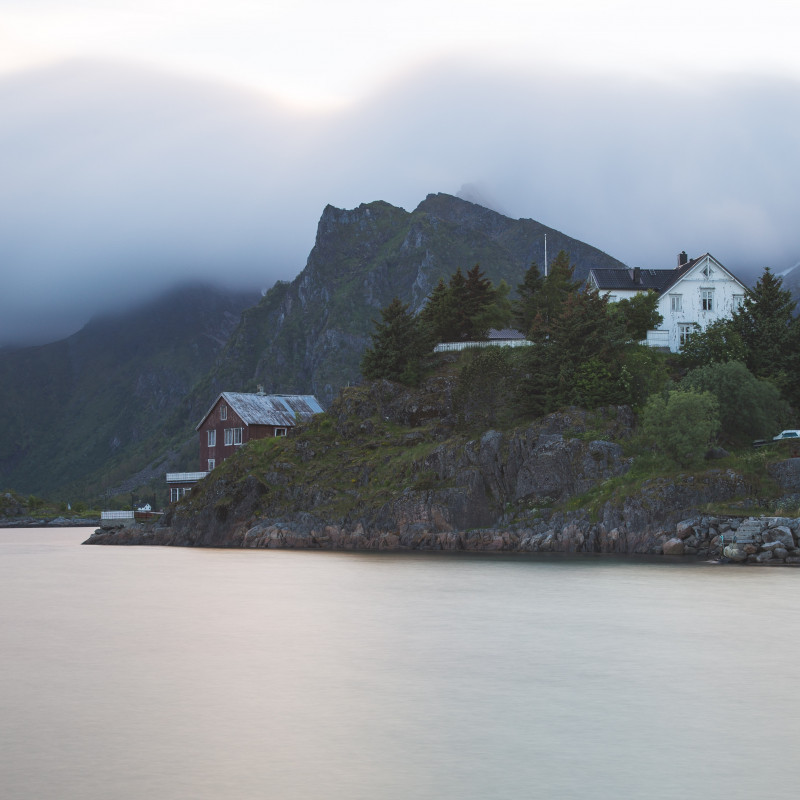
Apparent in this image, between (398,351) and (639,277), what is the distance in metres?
28.1

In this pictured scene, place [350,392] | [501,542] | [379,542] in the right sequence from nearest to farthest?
[501,542]
[379,542]
[350,392]

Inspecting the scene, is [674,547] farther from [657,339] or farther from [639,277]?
[639,277]

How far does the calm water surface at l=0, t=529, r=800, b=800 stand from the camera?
16.6m

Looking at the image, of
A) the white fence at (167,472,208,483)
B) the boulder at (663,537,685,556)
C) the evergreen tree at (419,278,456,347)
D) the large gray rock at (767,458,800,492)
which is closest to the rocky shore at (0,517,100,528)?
the white fence at (167,472,208,483)

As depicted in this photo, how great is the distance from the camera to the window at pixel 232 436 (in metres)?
101

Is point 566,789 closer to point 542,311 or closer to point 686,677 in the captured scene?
point 686,677

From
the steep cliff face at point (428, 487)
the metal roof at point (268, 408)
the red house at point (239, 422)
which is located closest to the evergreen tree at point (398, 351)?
the steep cliff face at point (428, 487)

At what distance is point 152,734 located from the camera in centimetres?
1956

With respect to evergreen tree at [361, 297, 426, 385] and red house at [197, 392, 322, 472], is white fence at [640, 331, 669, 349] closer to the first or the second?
evergreen tree at [361, 297, 426, 385]

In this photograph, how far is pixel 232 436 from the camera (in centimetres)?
10175

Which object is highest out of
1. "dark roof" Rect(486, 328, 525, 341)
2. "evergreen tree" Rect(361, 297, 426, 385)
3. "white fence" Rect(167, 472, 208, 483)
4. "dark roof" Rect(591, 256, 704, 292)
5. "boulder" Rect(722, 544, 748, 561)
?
"dark roof" Rect(591, 256, 704, 292)

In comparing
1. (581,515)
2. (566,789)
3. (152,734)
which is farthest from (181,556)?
(566,789)

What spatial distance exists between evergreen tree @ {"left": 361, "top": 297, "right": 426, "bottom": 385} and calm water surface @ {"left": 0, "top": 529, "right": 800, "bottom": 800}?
39.9 m

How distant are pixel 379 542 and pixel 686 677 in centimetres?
4805
